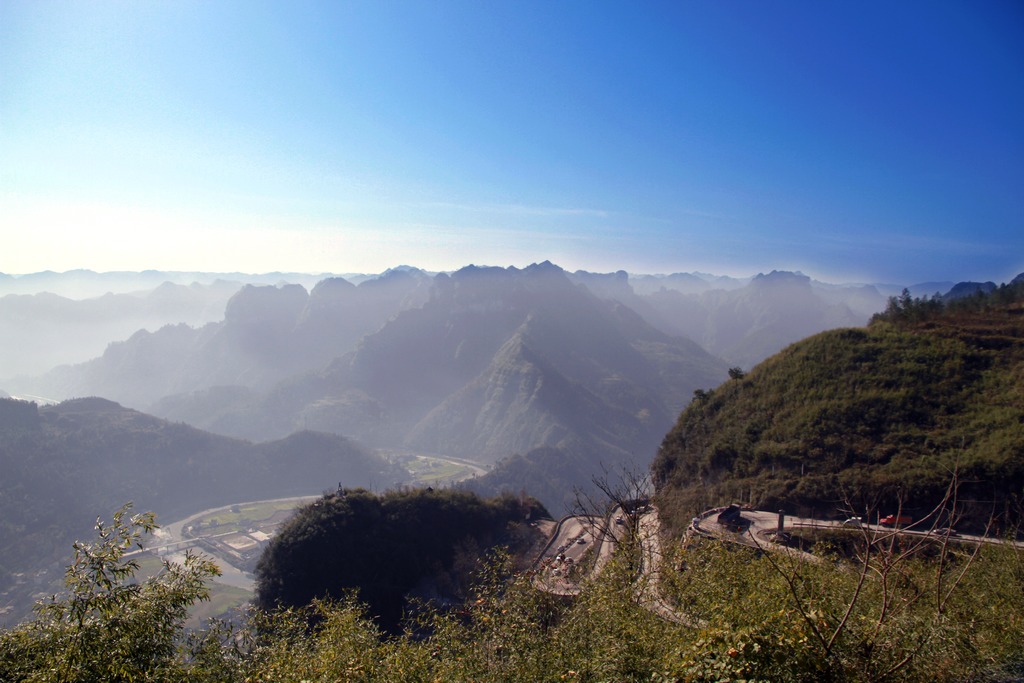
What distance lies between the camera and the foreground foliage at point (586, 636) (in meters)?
5.47

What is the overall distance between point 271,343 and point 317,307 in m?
20.6

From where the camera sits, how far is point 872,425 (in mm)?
27156

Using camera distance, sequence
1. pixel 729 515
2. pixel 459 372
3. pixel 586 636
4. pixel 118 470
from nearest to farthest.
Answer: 1. pixel 586 636
2. pixel 729 515
3. pixel 118 470
4. pixel 459 372

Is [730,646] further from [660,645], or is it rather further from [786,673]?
[660,645]

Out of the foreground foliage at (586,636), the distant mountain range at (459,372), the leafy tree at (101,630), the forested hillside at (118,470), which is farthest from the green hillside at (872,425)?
the forested hillside at (118,470)

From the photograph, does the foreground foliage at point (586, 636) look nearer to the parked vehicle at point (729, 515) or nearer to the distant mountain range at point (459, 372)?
the parked vehicle at point (729, 515)

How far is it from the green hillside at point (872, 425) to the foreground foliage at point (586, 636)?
11151 mm

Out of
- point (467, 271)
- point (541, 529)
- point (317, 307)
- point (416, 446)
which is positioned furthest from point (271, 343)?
point (541, 529)

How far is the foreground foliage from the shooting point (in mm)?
5473

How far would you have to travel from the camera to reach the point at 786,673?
200 inches

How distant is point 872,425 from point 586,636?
2622 cm

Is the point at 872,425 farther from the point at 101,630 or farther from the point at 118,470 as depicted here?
the point at 118,470

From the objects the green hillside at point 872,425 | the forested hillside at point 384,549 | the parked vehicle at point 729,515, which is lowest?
the forested hillside at point 384,549

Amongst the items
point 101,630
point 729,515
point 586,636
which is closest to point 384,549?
point 729,515
